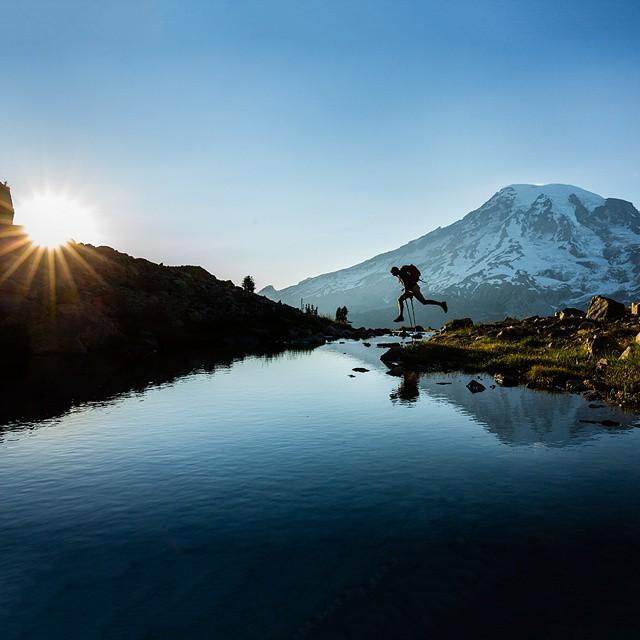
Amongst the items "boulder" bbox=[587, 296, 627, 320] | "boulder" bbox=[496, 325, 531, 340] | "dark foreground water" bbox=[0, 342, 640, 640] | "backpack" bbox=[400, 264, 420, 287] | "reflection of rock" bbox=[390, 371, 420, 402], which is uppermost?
"backpack" bbox=[400, 264, 420, 287]

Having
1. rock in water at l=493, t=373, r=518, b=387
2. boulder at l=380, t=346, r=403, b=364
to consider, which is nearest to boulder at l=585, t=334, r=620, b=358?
rock in water at l=493, t=373, r=518, b=387

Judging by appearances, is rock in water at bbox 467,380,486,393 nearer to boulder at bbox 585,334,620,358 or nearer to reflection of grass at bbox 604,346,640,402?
reflection of grass at bbox 604,346,640,402

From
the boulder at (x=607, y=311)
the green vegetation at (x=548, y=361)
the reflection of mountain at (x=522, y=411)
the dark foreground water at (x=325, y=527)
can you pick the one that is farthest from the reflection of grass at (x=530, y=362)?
the boulder at (x=607, y=311)

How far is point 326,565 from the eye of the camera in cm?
864

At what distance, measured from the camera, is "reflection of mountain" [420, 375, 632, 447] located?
54.0ft

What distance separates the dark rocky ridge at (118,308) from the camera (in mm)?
50656

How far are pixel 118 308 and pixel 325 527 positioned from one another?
6141 cm

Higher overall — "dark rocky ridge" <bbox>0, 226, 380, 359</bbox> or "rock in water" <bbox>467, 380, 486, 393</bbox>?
"dark rocky ridge" <bbox>0, 226, 380, 359</bbox>

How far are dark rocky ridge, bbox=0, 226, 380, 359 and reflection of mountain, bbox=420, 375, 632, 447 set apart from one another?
136ft

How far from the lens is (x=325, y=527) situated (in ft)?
33.1

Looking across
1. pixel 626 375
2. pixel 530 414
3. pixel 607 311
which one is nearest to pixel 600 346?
pixel 626 375

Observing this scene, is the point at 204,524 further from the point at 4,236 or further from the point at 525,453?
the point at 4,236

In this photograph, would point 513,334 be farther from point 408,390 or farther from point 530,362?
point 408,390

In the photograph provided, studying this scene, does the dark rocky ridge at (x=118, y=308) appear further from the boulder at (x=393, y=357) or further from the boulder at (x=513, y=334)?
the boulder at (x=513, y=334)
